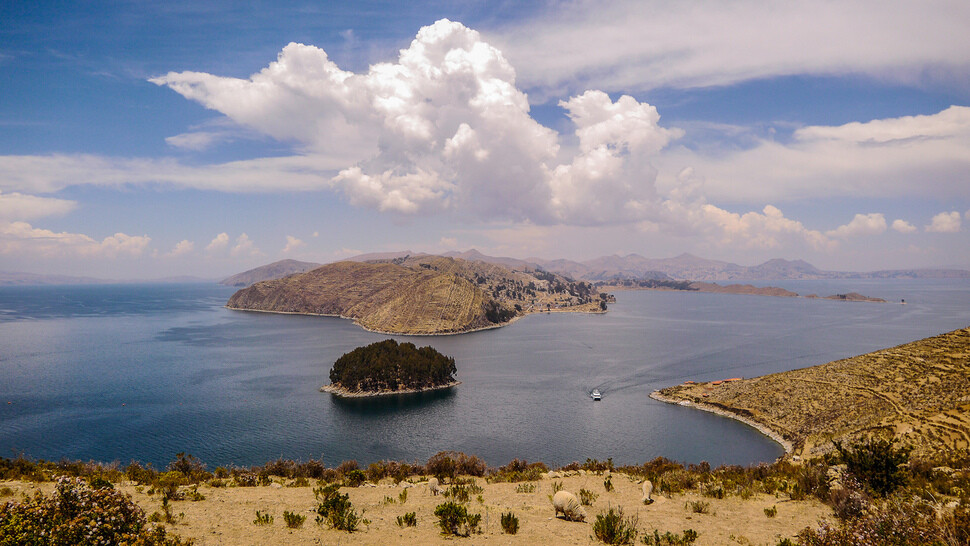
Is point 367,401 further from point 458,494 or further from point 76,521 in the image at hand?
point 76,521

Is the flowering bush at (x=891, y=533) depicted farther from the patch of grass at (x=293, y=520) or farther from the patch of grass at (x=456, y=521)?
the patch of grass at (x=293, y=520)

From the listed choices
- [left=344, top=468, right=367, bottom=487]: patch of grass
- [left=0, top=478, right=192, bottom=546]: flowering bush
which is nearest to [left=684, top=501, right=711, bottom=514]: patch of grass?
[left=344, top=468, right=367, bottom=487]: patch of grass

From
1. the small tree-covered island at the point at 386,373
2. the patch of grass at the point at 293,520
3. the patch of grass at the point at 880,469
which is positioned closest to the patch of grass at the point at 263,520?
the patch of grass at the point at 293,520

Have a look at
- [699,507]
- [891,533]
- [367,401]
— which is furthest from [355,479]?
[367,401]

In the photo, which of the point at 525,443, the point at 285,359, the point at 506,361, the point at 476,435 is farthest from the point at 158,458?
the point at 506,361

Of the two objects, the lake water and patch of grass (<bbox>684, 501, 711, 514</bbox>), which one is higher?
patch of grass (<bbox>684, 501, 711, 514</bbox>)

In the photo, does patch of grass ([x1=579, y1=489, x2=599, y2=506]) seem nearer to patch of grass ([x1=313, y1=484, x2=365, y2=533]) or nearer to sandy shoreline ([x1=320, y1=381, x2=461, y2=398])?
patch of grass ([x1=313, y1=484, x2=365, y2=533])

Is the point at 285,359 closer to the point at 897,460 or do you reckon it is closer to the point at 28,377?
the point at 28,377

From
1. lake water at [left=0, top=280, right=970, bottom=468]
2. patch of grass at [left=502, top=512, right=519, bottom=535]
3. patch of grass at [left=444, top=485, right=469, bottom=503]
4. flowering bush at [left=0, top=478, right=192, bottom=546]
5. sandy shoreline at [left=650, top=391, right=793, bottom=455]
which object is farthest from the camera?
sandy shoreline at [left=650, top=391, right=793, bottom=455]
